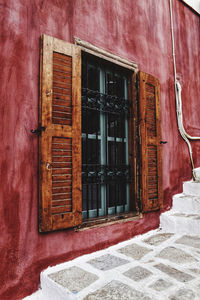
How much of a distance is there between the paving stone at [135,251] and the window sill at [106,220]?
35 centimetres

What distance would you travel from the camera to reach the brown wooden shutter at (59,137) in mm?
2457

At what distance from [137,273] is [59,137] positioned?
64.2 inches

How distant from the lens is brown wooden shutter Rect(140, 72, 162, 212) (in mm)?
3547

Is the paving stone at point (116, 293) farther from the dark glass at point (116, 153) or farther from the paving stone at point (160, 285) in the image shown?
the dark glass at point (116, 153)

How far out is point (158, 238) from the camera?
3387 mm

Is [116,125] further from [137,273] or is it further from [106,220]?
[137,273]

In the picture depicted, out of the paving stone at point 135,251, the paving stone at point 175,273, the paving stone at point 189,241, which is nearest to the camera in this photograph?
the paving stone at point 175,273

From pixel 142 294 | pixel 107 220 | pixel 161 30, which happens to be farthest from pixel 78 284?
pixel 161 30

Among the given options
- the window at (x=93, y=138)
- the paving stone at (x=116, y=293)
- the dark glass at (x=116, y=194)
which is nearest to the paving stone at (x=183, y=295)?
the paving stone at (x=116, y=293)

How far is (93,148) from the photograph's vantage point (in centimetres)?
328

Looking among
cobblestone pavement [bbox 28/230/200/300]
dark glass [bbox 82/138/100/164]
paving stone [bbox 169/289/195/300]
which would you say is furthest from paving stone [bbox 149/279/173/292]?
dark glass [bbox 82/138/100/164]

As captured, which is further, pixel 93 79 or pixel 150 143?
pixel 150 143

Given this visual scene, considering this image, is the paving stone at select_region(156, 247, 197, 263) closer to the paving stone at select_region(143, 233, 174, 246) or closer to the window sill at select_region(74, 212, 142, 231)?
the paving stone at select_region(143, 233, 174, 246)

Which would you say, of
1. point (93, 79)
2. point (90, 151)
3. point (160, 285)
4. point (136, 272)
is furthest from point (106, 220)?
point (93, 79)
